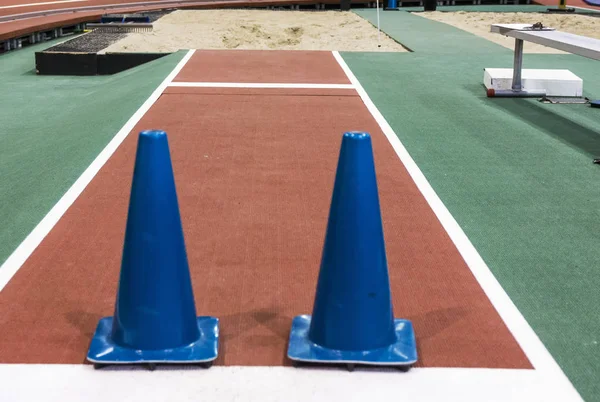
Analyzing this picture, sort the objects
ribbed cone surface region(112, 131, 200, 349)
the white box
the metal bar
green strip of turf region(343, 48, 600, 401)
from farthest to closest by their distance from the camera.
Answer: the white box, the metal bar, green strip of turf region(343, 48, 600, 401), ribbed cone surface region(112, 131, 200, 349)

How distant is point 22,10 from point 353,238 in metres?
20.5

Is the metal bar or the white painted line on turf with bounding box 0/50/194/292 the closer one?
the white painted line on turf with bounding box 0/50/194/292

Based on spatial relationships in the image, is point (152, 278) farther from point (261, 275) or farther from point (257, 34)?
point (257, 34)

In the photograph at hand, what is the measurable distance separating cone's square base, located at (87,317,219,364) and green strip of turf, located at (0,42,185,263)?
1571mm

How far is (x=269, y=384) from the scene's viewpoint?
3.33 m

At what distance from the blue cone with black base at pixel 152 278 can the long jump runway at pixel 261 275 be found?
0.32 ft

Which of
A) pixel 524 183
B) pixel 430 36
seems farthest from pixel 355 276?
pixel 430 36

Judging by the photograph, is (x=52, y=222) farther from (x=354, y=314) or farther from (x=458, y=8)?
(x=458, y=8)

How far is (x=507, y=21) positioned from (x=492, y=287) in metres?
18.9

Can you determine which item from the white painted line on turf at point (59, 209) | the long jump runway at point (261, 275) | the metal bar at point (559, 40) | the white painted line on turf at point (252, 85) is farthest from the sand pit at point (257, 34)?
the long jump runway at point (261, 275)

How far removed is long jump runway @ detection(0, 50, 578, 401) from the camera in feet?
11.1

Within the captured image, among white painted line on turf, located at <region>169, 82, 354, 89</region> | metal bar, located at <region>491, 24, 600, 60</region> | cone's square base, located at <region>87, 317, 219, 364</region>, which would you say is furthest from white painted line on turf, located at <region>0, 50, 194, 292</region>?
metal bar, located at <region>491, 24, 600, 60</region>

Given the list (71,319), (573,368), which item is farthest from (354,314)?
(71,319)

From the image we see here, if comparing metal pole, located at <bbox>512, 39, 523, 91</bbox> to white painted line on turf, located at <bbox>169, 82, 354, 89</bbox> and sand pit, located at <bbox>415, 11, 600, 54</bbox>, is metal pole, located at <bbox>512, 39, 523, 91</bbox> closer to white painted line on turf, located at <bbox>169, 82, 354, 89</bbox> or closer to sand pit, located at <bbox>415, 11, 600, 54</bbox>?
white painted line on turf, located at <bbox>169, 82, 354, 89</bbox>
